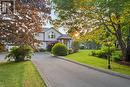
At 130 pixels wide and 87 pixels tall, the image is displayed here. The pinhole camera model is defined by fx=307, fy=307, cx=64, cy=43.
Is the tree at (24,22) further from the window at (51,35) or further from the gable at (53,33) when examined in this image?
the window at (51,35)

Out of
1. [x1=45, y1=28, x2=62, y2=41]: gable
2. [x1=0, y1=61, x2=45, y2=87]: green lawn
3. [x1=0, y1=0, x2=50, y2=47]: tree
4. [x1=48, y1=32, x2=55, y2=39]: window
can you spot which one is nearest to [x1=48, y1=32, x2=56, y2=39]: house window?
[x1=48, y1=32, x2=55, y2=39]: window

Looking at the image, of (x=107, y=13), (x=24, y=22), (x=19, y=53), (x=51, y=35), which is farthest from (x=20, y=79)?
(x=51, y=35)

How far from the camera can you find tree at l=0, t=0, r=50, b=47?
20378 mm

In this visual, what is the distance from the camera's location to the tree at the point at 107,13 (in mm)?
23197

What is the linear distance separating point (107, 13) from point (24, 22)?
7625 mm

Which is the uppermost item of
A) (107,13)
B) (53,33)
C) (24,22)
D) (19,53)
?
(53,33)

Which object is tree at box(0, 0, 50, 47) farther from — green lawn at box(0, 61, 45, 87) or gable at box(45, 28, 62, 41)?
gable at box(45, 28, 62, 41)

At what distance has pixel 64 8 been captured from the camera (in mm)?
28609

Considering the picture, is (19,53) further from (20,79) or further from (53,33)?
(53,33)

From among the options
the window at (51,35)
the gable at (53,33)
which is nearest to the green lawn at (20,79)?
Result: the gable at (53,33)

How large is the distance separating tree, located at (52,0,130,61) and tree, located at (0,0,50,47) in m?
5.03

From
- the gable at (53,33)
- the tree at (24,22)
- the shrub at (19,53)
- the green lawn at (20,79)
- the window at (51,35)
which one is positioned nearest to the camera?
the green lawn at (20,79)

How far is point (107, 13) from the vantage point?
85.8 feet

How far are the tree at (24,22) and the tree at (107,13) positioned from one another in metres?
5.03
